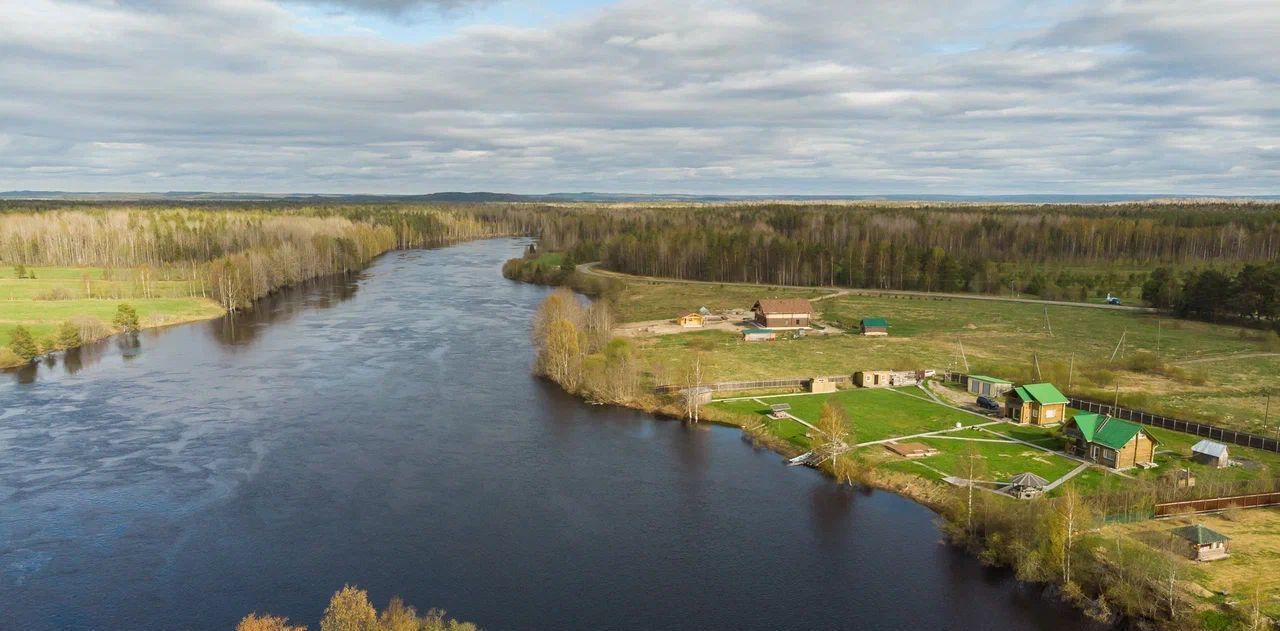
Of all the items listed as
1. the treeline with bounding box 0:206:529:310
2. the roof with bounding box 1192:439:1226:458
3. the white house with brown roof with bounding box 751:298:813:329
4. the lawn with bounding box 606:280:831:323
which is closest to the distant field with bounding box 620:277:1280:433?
the lawn with bounding box 606:280:831:323

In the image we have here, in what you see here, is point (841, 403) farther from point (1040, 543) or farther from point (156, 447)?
point (156, 447)

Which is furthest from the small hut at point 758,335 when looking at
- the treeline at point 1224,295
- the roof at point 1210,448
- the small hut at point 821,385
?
the treeline at point 1224,295

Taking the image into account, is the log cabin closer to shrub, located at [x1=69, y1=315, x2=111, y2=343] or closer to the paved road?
the paved road

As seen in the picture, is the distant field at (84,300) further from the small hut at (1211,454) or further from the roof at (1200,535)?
the small hut at (1211,454)

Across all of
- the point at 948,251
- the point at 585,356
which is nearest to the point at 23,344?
the point at 585,356

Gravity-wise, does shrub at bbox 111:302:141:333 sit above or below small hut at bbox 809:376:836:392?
above

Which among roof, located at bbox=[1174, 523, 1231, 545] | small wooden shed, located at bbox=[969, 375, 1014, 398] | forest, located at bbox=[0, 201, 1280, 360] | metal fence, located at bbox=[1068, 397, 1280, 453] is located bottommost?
roof, located at bbox=[1174, 523, 1231, 545]

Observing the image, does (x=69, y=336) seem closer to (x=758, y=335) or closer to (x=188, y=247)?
(x=188, y=247)
